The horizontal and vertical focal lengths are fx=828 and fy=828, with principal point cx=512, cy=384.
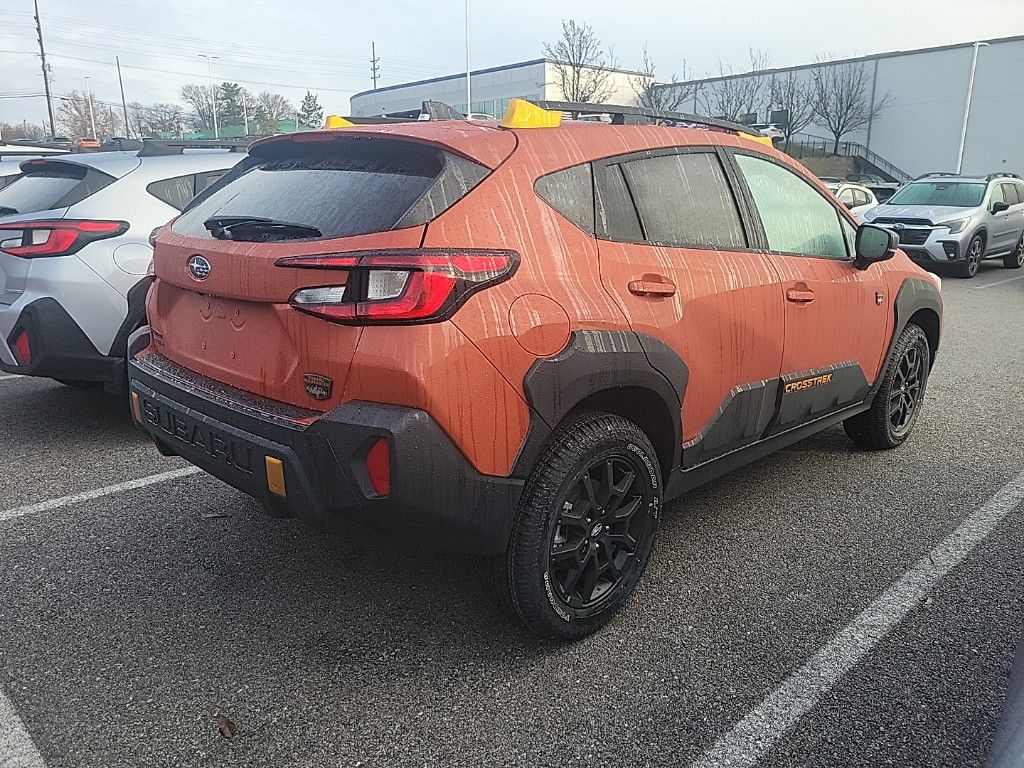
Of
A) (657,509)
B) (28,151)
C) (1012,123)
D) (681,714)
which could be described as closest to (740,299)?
(657,509)

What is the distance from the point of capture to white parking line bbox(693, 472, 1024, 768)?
7.36 ft

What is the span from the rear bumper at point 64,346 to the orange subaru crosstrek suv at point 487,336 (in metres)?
1.50

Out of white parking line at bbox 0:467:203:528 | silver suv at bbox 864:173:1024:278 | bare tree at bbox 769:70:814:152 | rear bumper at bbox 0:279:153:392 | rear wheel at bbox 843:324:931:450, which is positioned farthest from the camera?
bare tree at bbox 769:70:814:152

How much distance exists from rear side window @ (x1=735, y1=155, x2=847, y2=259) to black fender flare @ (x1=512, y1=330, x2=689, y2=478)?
1.02 metres

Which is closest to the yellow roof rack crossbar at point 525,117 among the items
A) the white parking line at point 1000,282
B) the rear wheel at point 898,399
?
the rear wheel at point 898,399

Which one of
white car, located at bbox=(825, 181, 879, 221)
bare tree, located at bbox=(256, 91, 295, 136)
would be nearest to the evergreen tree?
bare tree, located at bbox=(256, 91, 295, 136)

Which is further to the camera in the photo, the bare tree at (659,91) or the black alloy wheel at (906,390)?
the bare tree at (659,91)

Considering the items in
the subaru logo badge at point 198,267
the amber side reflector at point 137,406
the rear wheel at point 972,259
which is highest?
the subaru logo badge at point 198,267

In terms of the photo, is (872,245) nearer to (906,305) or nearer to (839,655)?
(906,305)

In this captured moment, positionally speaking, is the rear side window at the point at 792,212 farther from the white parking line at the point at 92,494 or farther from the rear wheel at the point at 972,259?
the rear wheel at the point at 972,259

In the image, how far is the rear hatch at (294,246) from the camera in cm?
227

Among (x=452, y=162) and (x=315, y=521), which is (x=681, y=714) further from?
(x=452, y=162)

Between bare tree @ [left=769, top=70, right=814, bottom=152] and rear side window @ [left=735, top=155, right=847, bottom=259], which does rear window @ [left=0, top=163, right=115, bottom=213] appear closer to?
rear side window @ [left=735, top=155, right=847, bottom=259]

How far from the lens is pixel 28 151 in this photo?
10164 mm
